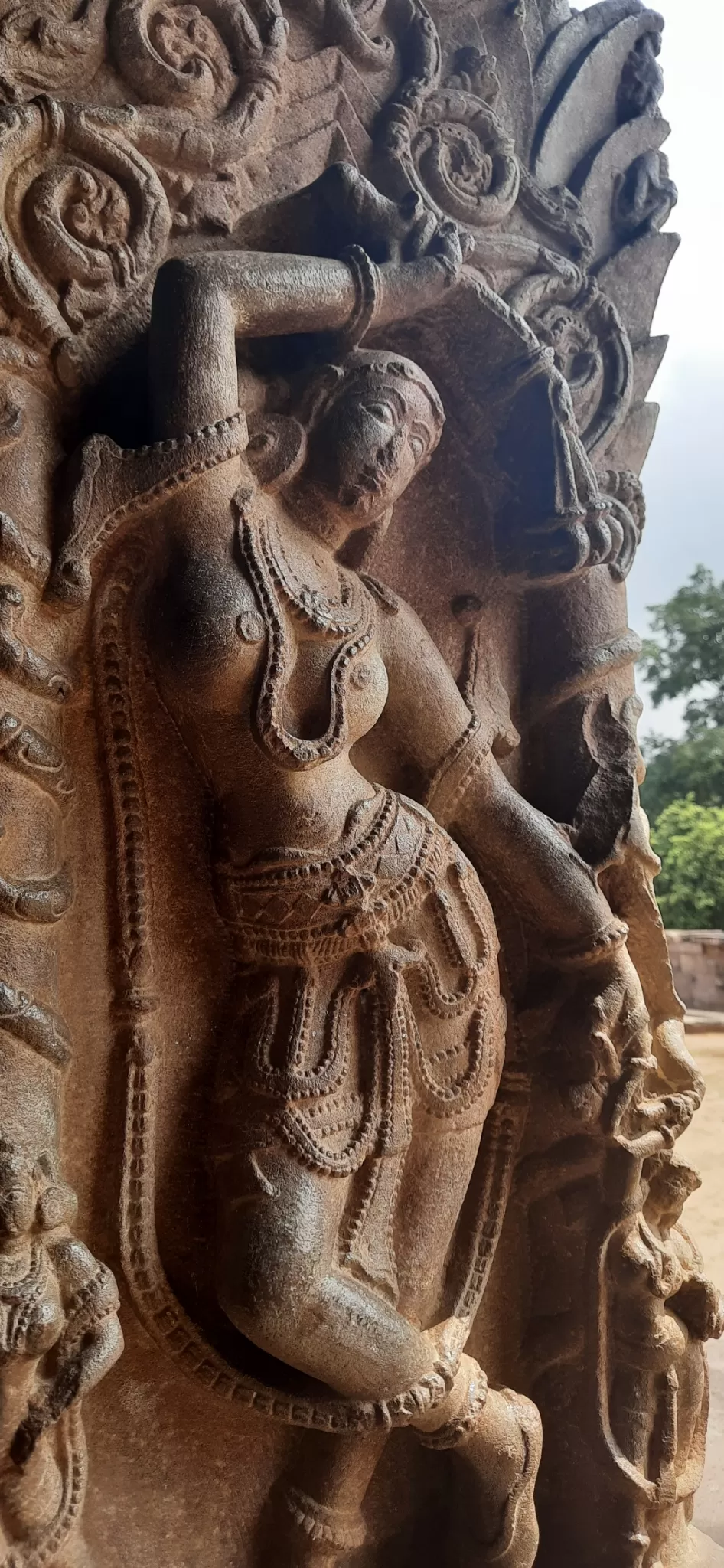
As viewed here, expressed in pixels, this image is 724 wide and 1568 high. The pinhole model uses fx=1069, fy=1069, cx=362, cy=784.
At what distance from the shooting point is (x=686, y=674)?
1014 cm

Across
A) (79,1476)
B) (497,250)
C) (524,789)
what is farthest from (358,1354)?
(497,250)

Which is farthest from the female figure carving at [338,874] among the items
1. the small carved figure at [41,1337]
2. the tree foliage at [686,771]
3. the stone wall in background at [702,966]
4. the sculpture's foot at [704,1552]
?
the tree foliage at [686,771]

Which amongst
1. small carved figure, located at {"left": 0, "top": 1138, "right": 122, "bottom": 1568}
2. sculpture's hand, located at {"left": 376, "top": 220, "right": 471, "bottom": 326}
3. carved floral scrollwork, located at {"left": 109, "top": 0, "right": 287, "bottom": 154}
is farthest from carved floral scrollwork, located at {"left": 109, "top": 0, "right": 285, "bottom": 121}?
small carved figure, located at {"left": 0, "top": 1138, "right": 122, "bottom": 1568}

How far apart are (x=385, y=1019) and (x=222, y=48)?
1932mm

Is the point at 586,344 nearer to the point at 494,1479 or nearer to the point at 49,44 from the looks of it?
the point at 49,44

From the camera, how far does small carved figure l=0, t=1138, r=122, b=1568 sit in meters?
1.51

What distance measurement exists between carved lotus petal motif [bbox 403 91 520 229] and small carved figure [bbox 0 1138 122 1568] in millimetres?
2129

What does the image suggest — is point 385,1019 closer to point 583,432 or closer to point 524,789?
point 524,789

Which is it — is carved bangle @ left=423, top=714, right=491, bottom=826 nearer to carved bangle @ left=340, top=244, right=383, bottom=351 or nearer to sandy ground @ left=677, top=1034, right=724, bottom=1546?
carved bangle @ left=340, top=244, right=383, bottom=351

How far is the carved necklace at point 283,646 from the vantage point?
1838mm

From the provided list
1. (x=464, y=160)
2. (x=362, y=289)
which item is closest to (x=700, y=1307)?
(x=362, y=289)

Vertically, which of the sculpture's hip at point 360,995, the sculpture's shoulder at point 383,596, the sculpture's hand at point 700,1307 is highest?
the sculpture's shoulder at point 383,596

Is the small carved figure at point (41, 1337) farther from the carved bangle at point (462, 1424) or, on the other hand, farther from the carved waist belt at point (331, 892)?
the carved bangle at point (462, 1424)

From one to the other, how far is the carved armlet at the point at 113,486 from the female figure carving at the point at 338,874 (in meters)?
0.02
